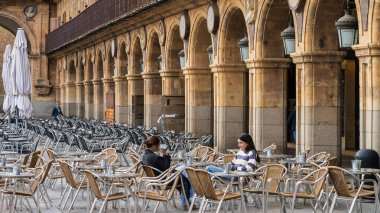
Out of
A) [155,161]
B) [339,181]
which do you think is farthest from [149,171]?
[339,181]

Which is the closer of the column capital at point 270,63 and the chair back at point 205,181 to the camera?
the chair back at point 205,181

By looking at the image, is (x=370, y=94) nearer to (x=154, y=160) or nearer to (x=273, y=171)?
(x=273, y=171)

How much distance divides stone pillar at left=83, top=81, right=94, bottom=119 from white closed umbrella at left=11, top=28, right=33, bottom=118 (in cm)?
1393

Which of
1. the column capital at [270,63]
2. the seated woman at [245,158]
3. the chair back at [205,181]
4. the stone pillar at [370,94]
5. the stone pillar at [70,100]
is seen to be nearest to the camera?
the chair back at [205,181]

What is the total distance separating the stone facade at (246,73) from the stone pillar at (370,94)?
0.05ft

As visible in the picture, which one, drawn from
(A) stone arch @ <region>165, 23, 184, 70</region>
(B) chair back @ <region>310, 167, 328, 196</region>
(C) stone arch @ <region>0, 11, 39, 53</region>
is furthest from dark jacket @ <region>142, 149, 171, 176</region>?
(C) stone arch @ <region>0, 11, 39, 53</region>

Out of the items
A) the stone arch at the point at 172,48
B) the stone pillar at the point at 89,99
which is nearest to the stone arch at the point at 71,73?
the stone pillar at the point at 89,99

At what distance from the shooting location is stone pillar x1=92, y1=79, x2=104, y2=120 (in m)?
39.7

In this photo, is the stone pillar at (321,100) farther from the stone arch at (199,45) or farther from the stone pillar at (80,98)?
the stone pillar at (80,98)

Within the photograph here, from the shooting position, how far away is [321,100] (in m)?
15.8

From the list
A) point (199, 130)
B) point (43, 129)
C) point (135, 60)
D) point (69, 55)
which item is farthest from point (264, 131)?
point (69, 55)

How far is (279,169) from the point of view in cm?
1141

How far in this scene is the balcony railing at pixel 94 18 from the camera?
92.9 ft

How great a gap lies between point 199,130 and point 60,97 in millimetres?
29420
